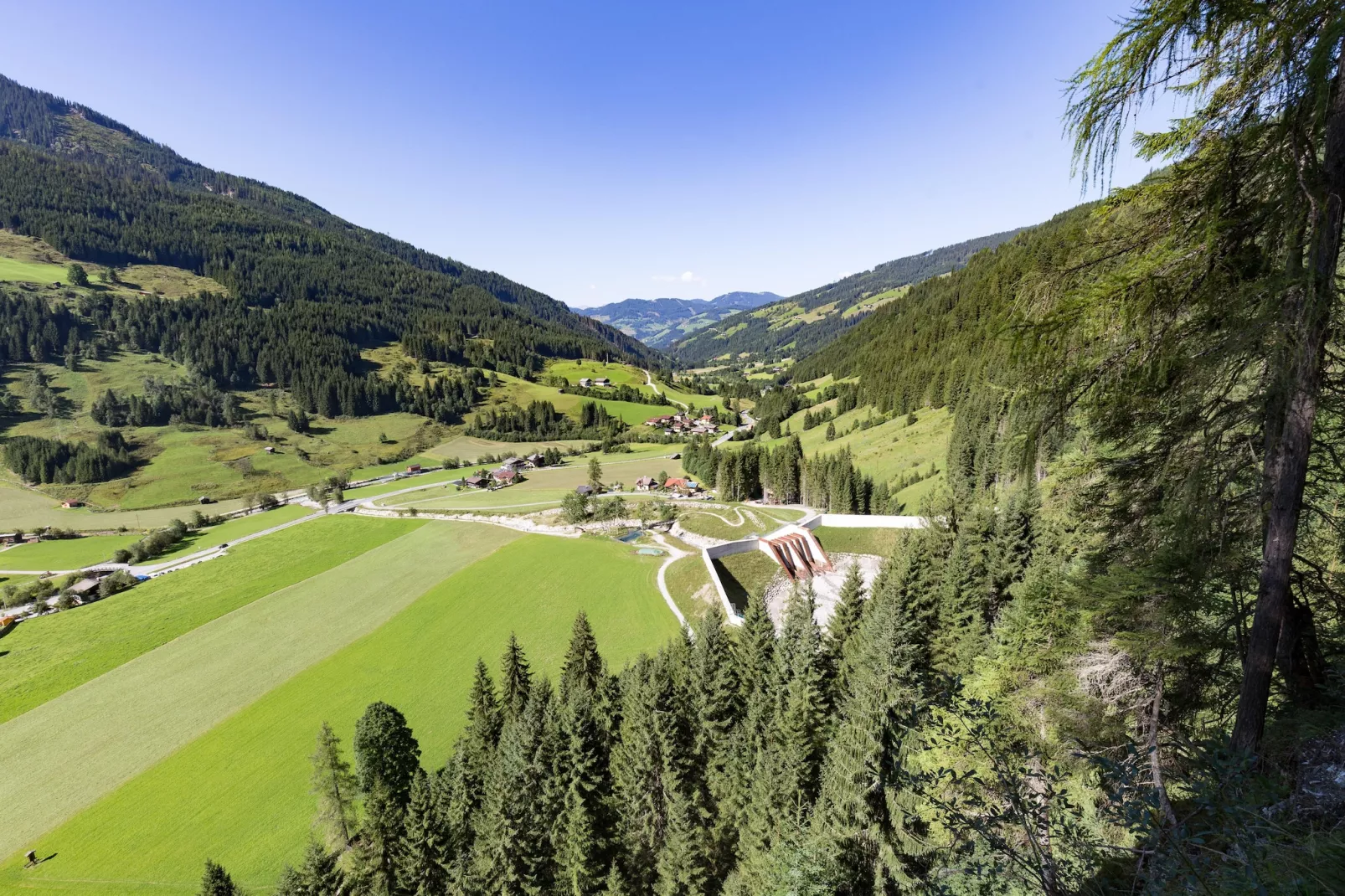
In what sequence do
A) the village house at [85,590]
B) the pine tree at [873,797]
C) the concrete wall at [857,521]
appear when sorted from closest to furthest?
the pine tree at [873,797] < the concrete wall at [857,521] < the village house at [85,590]

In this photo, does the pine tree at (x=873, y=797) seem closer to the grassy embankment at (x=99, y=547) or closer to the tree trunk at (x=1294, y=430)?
the tree trunk at (x=1294, y=430)

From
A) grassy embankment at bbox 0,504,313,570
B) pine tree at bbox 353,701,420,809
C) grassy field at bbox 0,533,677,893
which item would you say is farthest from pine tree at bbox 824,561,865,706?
grassy embankment at bbox 0,504,313,570

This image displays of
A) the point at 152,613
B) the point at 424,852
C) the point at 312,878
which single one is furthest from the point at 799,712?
the point at 152,613

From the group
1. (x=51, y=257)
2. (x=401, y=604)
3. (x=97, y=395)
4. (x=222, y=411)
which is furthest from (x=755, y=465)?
(x=51, y=257)

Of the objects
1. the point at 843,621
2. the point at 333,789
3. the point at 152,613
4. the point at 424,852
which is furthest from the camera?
the point at 152,613

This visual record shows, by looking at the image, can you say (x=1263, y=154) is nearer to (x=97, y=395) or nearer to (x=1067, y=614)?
(x=1067, y=614)

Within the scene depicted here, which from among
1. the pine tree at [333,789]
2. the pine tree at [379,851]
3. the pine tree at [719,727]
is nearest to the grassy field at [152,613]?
the pine tree at [333,789]

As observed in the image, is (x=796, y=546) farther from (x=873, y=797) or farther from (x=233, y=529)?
(x=233, y=529)
